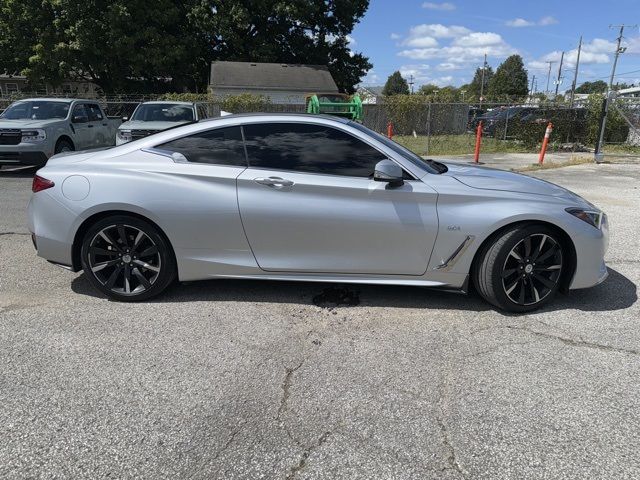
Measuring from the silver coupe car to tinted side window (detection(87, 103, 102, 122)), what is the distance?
9896 millimetres

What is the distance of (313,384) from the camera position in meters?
3.10

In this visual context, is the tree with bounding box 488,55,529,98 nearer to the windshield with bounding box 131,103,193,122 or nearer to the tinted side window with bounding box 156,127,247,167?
the windshield with bounding box 131,103,193,122

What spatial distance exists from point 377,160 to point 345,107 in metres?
15.9

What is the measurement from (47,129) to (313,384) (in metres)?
10.4

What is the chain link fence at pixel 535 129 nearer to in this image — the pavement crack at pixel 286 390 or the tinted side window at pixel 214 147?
the tinted side window at pixel 214 147

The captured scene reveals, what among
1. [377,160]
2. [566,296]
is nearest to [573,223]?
[566,296]

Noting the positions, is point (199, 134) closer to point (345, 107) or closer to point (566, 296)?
point (566, 296)

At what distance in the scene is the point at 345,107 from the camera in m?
19.4

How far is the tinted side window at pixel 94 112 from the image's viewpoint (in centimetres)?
1313

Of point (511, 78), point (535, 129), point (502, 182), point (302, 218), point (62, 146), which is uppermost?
point (511, 78)

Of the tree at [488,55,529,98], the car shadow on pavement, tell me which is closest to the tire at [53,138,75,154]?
the car shadow on pavement

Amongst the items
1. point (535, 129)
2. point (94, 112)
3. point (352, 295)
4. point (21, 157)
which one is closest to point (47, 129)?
point (21, 157)

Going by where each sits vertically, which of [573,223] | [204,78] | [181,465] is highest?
[204,78]

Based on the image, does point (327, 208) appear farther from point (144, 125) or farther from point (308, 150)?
point (144, 125)
